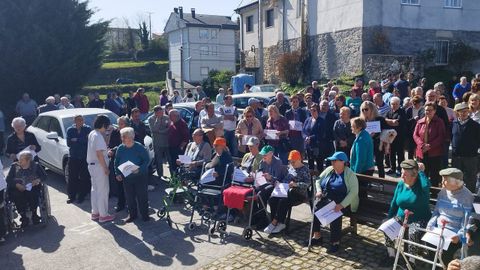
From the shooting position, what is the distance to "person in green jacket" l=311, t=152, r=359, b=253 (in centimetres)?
625

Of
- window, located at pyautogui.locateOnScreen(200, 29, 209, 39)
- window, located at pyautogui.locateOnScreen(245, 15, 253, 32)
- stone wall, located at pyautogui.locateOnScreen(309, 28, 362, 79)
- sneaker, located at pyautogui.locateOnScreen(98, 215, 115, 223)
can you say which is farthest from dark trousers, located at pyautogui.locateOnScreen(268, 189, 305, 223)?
window, located at pyautogui.locateOnScreen(200, 29, 209, 39)

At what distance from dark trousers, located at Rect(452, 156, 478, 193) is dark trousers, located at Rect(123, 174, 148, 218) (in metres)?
5.48

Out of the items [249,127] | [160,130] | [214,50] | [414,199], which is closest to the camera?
[414,199]

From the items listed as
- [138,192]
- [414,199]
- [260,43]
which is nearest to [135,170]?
[138,192]

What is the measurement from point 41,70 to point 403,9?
62.2 feet

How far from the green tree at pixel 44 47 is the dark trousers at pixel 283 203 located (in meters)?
18.8

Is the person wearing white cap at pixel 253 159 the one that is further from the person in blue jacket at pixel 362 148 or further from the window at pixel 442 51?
the window at pixel 442 51

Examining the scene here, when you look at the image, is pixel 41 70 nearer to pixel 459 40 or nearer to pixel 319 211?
pixel 319 211

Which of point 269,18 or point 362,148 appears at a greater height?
point 269,18

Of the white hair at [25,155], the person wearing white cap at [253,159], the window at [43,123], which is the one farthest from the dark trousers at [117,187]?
the window at [43,123]

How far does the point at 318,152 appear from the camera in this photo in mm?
9227

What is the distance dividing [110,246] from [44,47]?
719 inches

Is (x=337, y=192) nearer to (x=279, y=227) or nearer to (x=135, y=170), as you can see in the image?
(x=279, y=227)

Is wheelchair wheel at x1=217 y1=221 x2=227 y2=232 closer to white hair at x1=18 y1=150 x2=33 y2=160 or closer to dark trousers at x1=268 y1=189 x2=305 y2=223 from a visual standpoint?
dark trousers at x1=268 y1=189 x2=305 y2=223
